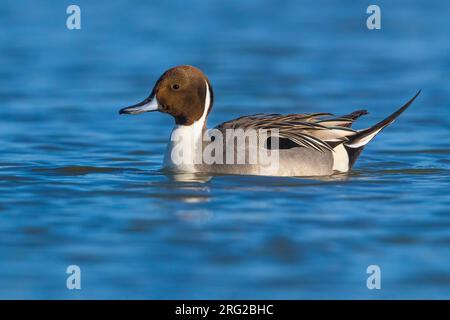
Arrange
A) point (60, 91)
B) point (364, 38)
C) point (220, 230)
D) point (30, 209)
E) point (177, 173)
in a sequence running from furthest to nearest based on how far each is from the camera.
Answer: point (364, 38)
point (60, 91)
point (177, 173)
point (30, 209)
point (220, 230)

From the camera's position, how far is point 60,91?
13844 mm

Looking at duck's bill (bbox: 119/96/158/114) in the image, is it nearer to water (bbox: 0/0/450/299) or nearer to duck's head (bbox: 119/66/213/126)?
duck's head (bbox: 119/66/213/126)

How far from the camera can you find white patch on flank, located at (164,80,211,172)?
902 centimetres

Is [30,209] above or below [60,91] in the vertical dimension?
below

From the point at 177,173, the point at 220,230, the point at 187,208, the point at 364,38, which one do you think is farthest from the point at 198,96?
the point at 364,38

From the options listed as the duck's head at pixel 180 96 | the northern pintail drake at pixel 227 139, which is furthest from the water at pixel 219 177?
the duck's head at pixel 180 96

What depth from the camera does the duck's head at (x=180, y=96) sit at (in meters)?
9.02

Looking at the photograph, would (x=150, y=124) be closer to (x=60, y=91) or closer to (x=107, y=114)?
(x=107, y=114)

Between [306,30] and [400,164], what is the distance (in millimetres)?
8374

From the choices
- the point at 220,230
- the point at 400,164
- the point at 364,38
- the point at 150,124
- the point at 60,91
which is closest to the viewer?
the point at 220,230

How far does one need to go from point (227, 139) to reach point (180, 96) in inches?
22.4

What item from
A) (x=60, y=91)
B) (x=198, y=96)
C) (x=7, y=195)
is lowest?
(x=7, y=195)

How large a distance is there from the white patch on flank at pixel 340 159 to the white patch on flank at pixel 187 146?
1.11 metres

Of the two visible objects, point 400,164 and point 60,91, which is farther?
point 60,91
